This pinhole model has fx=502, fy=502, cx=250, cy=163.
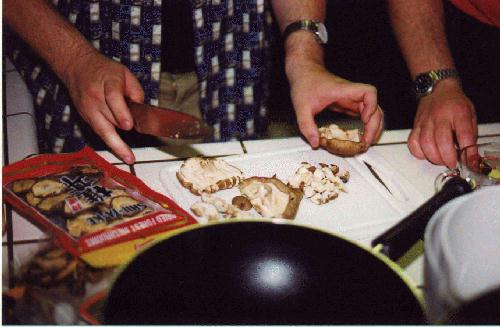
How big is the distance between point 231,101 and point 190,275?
886 millimetres

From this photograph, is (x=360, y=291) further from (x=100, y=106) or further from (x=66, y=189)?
(x=100, y=106)

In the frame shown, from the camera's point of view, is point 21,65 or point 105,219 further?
point 21,65

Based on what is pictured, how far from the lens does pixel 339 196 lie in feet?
2.59

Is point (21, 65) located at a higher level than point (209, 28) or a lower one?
lower

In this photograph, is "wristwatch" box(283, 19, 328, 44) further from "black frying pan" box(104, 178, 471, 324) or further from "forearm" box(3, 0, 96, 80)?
"black frying pan" box(104, 178, 471, 324)

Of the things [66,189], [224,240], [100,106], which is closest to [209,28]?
[100,106]

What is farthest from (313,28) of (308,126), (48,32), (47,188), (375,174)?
(47,188)

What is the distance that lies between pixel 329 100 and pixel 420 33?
1.17 feet

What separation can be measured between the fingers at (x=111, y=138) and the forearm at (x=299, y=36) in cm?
43

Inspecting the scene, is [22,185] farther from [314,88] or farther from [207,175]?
[314,88]

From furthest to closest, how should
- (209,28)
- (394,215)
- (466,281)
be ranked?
(209,28), (394,215), (466,281)

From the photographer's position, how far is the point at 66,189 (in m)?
0.68

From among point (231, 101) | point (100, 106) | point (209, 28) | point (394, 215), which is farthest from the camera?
point (231, 101)

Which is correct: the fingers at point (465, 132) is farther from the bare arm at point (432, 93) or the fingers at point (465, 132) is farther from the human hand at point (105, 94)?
the human hand at point (105, 94)
